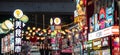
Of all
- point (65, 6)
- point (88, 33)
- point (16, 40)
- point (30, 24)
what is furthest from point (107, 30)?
point (30, 24)

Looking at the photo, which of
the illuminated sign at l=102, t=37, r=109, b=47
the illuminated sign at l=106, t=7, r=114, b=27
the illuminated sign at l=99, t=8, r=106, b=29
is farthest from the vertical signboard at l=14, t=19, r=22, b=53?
the illuminated sign at l=106, t=7, r=114, b=27

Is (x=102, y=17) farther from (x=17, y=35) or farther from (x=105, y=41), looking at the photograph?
(x=17, y=35)

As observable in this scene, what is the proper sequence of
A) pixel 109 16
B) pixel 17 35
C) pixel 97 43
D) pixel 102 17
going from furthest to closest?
pixel 17 35 < pixel 97 43 < pixel 102 17 < pixel 109 16

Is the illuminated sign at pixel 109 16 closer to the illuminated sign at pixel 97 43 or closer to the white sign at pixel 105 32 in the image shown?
the white sign at pixel 105 32

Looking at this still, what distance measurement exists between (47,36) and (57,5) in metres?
4.44

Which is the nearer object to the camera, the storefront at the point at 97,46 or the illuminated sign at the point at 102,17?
the illuminated sign at the point at 102,17

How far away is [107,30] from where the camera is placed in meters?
9.23

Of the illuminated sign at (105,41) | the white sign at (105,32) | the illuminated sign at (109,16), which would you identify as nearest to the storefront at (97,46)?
the white sign at (105,32)

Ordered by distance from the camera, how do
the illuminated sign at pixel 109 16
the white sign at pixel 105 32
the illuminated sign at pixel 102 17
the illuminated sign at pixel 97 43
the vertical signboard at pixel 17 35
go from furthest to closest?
the vertical signboard at pixel 17 35
the illuminated sign at pixel 97 43
the illuminated sign at pixel 102 17
the illuminated sign at pixel 109 16
the white sign at pixel 105 32

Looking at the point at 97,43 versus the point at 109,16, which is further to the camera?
the point at 97,43

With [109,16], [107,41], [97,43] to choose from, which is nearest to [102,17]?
[109,16]

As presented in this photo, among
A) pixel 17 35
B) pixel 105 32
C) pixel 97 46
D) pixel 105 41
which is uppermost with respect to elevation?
pixel 105 32

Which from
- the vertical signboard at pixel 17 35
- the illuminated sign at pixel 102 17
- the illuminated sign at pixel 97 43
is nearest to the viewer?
the illuminated sign at pixel 102 17

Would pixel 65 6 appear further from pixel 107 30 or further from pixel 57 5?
pixel 107 30
